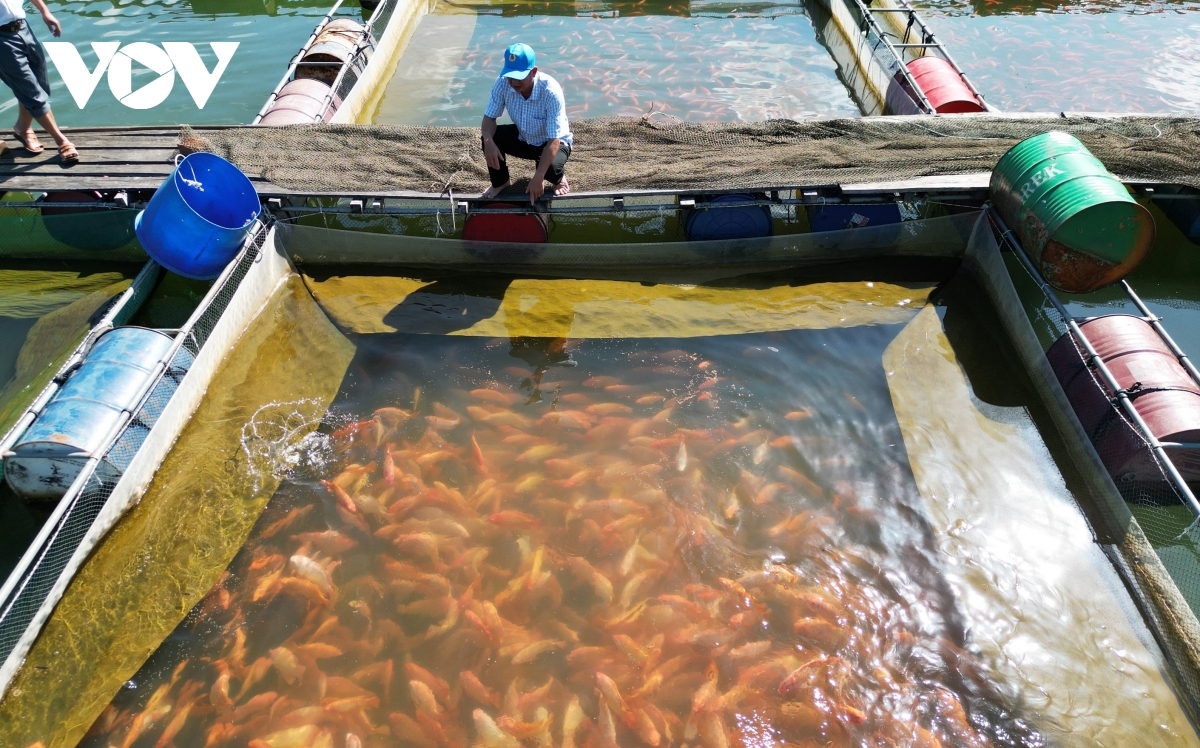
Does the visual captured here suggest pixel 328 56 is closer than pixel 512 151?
No

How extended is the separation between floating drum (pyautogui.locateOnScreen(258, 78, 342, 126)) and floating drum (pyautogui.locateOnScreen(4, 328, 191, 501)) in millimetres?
3869

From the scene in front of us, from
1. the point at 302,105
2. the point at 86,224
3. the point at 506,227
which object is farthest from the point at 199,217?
the point at 302,105

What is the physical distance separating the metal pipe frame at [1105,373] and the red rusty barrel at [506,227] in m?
4.18

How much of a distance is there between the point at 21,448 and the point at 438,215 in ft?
12.5

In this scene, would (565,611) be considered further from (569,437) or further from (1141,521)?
(1141,521)

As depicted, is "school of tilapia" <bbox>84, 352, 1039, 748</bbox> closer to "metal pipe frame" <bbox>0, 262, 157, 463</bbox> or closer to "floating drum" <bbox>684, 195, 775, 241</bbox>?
"metal pipe frame" <bbox>0, 262, 157, 463</bbox>

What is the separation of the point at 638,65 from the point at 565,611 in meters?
9.90

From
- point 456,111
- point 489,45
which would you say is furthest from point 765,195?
point 489,45

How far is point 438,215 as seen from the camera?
7230 mm

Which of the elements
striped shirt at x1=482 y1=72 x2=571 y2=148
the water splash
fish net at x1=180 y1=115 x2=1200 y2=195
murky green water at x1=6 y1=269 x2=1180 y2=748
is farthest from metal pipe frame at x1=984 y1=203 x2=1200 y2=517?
the water splash

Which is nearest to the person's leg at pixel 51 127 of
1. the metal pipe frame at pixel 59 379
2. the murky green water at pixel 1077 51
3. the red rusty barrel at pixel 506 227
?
the metal pipe frame at pixel 59 379

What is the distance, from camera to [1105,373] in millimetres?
5363

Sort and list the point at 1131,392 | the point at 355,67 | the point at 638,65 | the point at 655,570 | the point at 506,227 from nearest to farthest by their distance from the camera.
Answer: the point at 655,570, the point at 1131,392, the point at 506,227, the point at 355,67, the point at 638,65

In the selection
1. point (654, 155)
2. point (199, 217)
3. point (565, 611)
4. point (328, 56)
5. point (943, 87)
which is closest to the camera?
point (565, 611)
